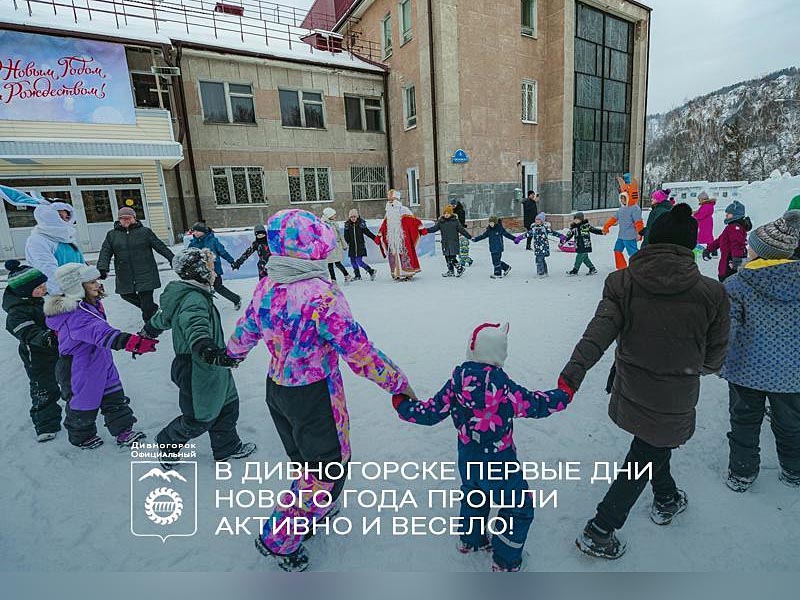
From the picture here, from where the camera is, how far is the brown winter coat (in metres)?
1.76

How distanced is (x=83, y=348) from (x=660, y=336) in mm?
3582

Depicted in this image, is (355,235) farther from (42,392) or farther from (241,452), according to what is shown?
(241,452)

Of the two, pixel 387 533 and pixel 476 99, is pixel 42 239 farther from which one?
pixel 476 99

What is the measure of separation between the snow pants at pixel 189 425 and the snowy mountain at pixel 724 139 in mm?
12421

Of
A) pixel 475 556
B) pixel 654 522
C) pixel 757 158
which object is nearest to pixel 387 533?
pixel 475 556

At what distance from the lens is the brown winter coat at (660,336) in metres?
1.76

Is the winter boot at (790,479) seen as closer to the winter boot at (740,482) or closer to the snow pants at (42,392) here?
the winter boot at (740,482)

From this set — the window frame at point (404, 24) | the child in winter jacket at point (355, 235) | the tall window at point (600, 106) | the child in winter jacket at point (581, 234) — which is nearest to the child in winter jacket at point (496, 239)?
the child in winter jacket at point (581, 234)

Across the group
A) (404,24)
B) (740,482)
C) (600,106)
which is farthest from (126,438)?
(600,106)

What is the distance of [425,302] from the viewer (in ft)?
22.8

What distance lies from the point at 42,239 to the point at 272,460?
3.81 m

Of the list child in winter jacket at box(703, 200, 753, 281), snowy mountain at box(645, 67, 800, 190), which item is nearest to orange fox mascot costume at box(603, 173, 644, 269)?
child in winter jacket at box(703, 200, 753, 281)

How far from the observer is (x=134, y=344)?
262 centimetres

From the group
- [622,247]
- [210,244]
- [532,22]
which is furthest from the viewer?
[532,22]
